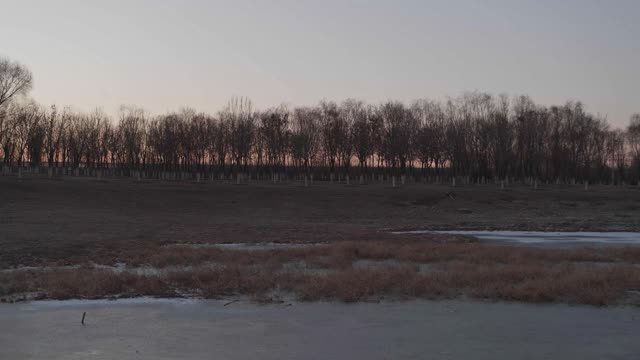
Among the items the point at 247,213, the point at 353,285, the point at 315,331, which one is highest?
the point at 353,285

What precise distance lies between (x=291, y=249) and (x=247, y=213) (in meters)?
26.0

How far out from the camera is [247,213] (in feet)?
171

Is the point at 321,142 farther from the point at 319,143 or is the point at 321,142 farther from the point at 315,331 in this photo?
the point at 315,331

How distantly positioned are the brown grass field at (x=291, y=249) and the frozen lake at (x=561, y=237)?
252cm

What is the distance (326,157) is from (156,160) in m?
30.3

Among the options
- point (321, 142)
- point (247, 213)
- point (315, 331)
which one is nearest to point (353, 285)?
point (315, 331)

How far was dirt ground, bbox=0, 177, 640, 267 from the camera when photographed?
32188 millimetres

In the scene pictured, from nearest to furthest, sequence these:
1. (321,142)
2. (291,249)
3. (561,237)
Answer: (291,249), (561,237), (321,142)

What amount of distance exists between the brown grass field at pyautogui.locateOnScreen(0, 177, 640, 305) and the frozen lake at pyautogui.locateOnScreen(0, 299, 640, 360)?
119cm

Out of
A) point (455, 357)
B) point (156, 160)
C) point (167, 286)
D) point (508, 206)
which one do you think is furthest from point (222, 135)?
point (455, 357)

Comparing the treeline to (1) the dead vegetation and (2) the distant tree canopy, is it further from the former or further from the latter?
(1) the dead vegetation

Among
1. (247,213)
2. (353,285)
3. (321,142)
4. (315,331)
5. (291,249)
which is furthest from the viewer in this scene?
(321,142)

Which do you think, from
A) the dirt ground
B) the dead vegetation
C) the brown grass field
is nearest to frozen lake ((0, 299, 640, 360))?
the dead vegetation

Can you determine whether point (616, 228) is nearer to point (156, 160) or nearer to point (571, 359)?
point (571, 359)
